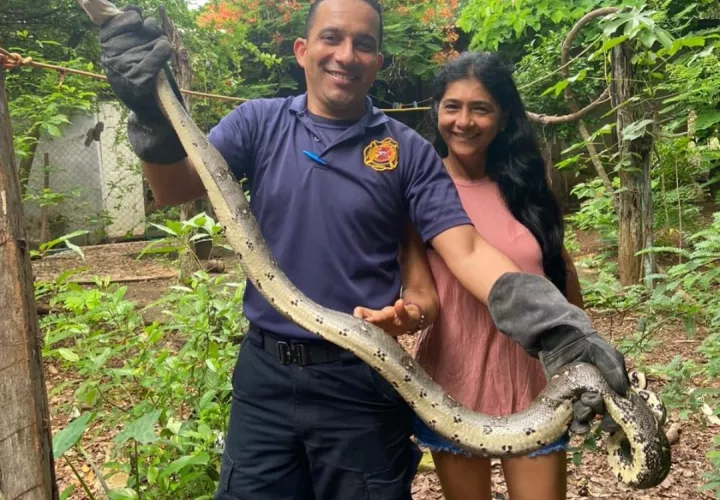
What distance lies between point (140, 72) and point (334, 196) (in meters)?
0.82

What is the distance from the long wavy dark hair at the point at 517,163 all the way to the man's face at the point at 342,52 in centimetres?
58

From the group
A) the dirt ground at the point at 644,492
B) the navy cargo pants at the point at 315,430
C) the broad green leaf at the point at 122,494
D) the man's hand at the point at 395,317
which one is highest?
the man's hand at the point at 395,317

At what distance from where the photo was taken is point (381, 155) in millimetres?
2365

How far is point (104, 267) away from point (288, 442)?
8.87 m

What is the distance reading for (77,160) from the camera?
1226 cm

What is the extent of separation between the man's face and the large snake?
0.50 m

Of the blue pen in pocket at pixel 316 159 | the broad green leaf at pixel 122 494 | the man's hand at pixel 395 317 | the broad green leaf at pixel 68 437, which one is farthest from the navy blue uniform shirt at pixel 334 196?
the broad green leaf at pixel 122 494

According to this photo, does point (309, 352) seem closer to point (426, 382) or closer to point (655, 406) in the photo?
point (426, 382)

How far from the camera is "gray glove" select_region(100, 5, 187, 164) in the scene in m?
2.16

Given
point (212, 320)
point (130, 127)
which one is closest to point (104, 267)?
point (212, 320)

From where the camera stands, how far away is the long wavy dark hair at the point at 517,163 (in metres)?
2.76

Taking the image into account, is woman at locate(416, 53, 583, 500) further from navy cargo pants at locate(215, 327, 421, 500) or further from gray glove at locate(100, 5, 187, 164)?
gray glove at locate(100, 5, 187, 164)

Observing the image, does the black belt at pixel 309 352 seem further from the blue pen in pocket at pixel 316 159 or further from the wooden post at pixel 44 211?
the wooden post at pixel 44 211

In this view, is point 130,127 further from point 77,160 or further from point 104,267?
point 77,160
